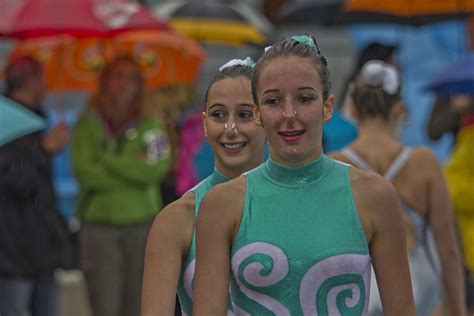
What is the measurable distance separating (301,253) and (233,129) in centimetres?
113

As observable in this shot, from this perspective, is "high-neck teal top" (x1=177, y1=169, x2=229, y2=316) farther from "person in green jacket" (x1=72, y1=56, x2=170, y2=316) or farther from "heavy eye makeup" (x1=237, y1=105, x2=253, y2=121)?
"person in green jacket" (x1=72, y1=56, x2=170, y2=316)

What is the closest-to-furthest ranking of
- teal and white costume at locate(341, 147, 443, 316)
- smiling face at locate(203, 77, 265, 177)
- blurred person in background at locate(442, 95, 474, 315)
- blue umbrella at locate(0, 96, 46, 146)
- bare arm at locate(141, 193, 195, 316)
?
bare arm at locate(141, 193, 195, 316), smiling face at locate(203, 77, 265, 177), teal and white costume at locate(341, 147, 443, 316), blue umbrella at locate(0, 96, 46, 146), blurred person in background at locate(442, 95, 474, 315)

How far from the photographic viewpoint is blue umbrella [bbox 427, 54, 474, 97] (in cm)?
1129

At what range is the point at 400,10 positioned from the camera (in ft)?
37.2

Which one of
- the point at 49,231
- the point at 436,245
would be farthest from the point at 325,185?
the point at 49,231

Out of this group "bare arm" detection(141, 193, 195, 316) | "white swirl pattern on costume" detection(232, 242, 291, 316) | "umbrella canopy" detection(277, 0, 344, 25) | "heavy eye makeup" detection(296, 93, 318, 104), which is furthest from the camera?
"umbrella canopy" detection(277, 0, 344, 25)

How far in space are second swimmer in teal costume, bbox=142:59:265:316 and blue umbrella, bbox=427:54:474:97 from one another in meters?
6.78

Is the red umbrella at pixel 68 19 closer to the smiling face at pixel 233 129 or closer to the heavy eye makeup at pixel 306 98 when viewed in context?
the smiling face at pixel 233 129

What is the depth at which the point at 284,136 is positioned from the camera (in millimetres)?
3615

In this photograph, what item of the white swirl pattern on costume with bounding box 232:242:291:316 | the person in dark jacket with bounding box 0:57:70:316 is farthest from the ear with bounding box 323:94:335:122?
the person in dark jacket with bounding box 0:57:70:316

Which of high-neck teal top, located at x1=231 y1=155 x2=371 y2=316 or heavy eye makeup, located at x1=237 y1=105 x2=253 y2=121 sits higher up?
heavy eye makeup, located at x1=237 y1=105 x2=253 y2=121

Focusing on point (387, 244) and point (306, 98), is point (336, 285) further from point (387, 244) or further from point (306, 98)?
point (306, 98)

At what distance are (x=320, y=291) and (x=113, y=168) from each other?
6.05m

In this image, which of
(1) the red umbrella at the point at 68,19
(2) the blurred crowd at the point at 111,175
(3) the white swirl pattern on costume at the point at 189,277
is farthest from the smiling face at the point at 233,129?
(1) the red umbrella at the point at 68,19
